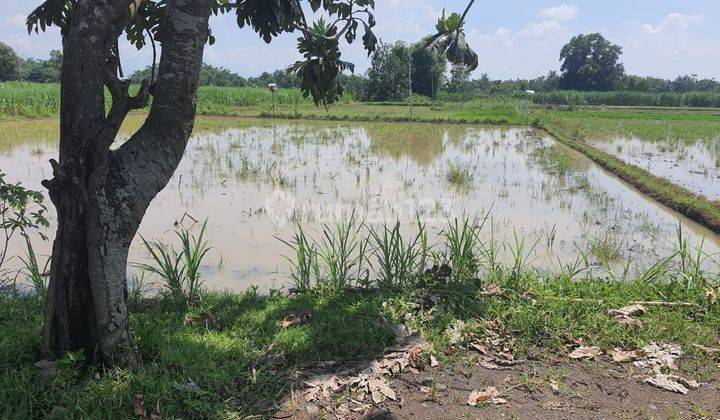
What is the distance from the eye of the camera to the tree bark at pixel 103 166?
242cm

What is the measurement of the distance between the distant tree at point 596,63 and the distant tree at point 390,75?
24.9m

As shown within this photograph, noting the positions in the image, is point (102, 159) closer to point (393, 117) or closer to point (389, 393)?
point (389, 393)

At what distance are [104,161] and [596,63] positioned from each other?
59.6 metres

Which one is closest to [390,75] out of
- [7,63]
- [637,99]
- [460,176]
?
[637,99]

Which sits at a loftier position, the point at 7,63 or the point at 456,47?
the point at 7,63

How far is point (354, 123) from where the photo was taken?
2234 cm

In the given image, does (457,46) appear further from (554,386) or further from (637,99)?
(637,99)

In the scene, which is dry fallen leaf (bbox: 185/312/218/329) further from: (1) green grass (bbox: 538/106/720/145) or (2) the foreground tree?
(1) green grass (bbox: 538/106/720/145)

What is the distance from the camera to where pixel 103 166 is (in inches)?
98.7

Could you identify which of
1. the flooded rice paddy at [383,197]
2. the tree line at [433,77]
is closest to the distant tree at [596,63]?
the tree line at [433,77]

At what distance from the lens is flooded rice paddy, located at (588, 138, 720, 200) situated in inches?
419

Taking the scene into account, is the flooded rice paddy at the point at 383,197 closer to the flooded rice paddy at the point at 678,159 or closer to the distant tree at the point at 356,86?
the flooded rice paddy at the point at 678,159

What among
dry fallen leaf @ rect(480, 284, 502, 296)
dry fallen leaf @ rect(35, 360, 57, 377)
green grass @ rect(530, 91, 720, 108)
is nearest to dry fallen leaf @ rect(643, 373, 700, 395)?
dry fallen leaf @ rect(480, 284, 502, 296)

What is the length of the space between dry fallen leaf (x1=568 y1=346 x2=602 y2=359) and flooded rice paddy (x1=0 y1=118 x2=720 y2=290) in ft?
4.38
